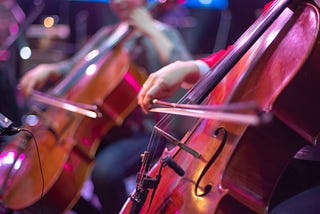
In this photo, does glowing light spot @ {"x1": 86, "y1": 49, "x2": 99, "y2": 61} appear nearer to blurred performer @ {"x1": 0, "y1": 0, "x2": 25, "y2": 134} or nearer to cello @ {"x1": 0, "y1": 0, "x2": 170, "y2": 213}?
cello @ {"x1": 0, "y1": 0, "x2": 170, "y2": 213}

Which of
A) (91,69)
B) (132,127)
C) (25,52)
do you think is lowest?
(132,127)

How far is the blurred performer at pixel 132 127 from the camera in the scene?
1.56 metres

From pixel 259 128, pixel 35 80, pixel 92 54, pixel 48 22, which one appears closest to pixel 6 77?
pixel 35 80

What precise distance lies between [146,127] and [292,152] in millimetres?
918

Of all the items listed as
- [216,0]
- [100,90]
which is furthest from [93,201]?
[216,0]

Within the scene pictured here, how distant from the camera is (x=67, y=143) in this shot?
5.11 feet

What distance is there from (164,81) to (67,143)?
1.97 ft

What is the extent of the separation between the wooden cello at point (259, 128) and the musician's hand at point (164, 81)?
198mm

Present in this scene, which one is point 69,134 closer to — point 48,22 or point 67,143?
point 67,143

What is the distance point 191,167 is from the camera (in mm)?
875

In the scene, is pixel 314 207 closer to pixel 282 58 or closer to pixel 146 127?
pixel 282 58

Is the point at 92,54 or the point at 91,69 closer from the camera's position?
the point at 91,69

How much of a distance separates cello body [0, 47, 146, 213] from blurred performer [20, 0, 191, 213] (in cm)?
6

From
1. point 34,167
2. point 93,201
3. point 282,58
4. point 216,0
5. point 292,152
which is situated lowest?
point 93,201
